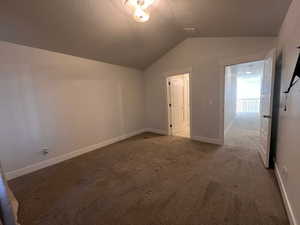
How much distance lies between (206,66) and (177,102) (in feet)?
5.46

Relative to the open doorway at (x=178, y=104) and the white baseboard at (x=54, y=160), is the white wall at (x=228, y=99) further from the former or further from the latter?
the white baseboard at (x=54, y=160)

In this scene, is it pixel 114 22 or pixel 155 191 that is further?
pixel 114 22

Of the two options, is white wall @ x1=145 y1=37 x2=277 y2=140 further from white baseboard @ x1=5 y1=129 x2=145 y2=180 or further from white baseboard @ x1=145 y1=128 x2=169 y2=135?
white baseboard @ x1=5 y1=129 x2=145 y2=180

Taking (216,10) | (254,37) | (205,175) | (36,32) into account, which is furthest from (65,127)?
(254,37)

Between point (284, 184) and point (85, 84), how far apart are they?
3949 millimetres

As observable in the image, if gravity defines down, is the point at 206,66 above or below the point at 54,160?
above

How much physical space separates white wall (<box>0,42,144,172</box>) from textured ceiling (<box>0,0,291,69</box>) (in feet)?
1.01

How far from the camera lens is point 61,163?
2.98 metres

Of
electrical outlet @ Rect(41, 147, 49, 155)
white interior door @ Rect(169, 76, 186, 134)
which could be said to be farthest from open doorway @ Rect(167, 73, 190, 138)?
electrical outlet @ Rect(41, 147, 49, 155)

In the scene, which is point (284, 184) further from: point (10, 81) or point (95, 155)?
point (10, 81)

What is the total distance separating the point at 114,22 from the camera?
2510mm

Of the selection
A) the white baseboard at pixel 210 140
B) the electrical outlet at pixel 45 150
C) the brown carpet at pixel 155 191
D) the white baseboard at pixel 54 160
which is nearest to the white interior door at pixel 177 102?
the white baseboard at pixel 210 140

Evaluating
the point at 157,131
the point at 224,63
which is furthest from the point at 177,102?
the point at 224,63

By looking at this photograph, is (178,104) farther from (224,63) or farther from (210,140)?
(224,63)
